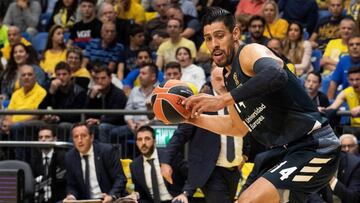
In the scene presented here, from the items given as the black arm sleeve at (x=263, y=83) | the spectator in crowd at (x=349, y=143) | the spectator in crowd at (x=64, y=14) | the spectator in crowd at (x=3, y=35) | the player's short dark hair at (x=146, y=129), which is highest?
the spectator in crowd at (x=64, y=14)

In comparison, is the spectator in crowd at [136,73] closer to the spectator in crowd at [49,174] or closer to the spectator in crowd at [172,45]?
the spectator in crowd at [172,45]

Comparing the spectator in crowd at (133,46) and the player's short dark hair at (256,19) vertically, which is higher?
the player's short dark hair at (256,19)

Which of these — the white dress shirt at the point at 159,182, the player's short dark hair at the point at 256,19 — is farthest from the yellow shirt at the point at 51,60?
the white dress shirt at the point at 159,182

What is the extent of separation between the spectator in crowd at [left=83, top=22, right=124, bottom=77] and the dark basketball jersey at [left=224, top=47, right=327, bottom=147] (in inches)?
298

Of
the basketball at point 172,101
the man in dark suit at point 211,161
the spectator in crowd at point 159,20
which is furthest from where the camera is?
the spectator in crowd at point 159,20

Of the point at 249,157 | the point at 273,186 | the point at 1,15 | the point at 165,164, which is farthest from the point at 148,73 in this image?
the point at 273,186

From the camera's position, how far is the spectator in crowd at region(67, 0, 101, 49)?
14211 mm

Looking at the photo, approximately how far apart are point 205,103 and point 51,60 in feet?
Answer: 27.3

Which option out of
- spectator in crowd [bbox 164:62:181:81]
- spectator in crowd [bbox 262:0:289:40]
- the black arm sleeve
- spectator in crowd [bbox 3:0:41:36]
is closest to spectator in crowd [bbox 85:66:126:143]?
spectator in crowd [bbox 164:62:181:81]

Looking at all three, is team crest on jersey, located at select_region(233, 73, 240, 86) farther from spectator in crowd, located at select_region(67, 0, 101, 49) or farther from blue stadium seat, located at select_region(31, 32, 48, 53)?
blue stadium seat, located at select_region(31, 32, 48, 53)

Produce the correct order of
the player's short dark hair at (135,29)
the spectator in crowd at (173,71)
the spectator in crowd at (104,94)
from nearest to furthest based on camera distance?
the spectator in crowd at (173,71), the spectator in crowd at (104,94), the player's short dark hair at (135,29)

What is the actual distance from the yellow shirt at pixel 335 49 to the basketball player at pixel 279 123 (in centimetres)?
629

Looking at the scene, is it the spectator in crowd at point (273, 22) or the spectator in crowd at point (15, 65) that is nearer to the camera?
the spectator in crowd at point (273, 22)

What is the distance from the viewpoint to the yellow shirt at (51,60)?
13.7 m
